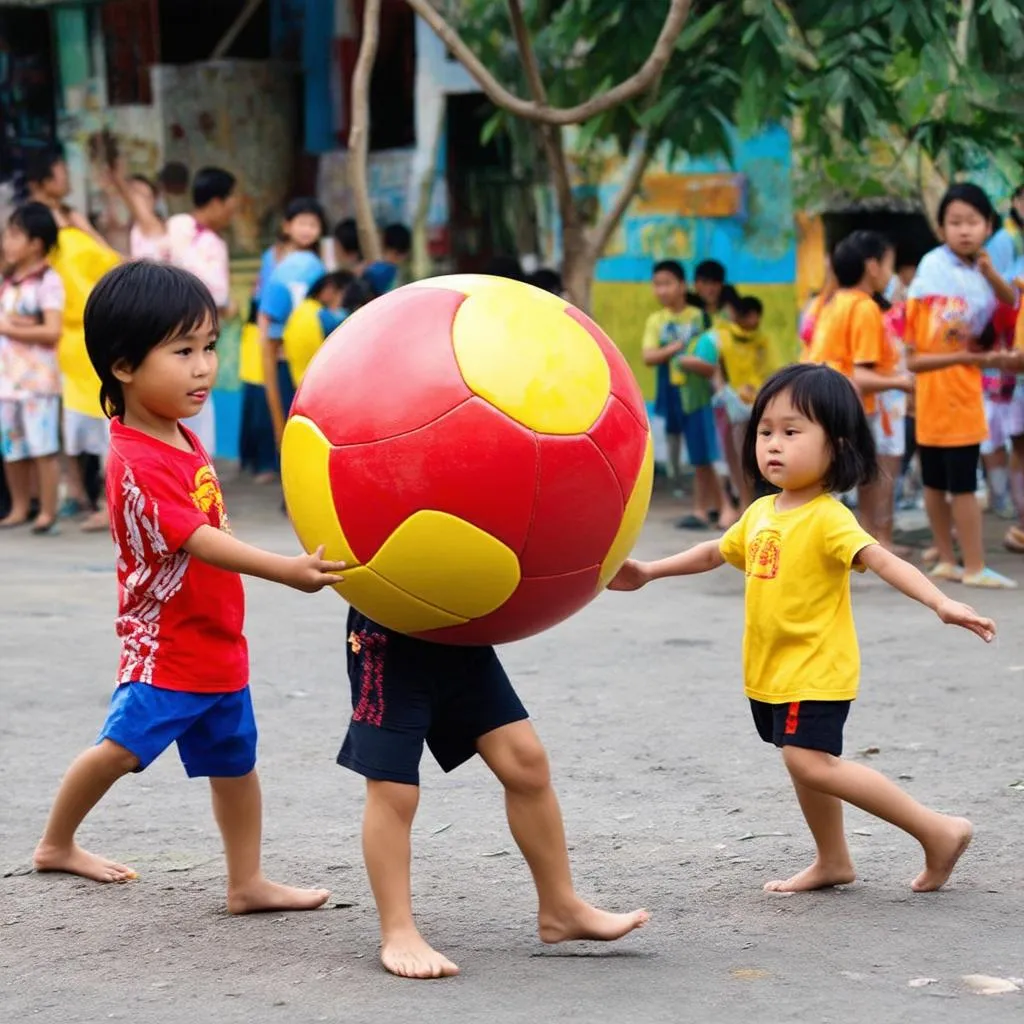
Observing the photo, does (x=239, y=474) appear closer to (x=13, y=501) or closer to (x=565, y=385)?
(x=13, y=501)

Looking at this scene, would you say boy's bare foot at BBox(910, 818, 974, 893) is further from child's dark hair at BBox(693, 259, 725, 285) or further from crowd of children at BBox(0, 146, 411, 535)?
child's dark hair at BBox(693, 259, 725, 285)

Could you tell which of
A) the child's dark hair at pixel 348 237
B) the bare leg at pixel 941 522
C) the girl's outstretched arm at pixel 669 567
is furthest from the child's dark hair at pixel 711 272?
the girl's outstretched arm at pixel 669 567

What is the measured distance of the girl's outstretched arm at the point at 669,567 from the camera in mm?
4512

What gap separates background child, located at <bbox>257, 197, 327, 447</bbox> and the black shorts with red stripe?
312 inches

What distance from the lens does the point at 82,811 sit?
15.1 ft

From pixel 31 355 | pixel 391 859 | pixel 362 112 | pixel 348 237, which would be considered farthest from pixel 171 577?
pixel 348 237

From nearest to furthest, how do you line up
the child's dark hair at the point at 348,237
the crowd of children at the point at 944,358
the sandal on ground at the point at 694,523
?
the crowd of children at the point at 944,358 < the sandal on ground at the point at 694,523 < the child's dark hair at the point at 348,237

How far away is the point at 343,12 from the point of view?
594 inches

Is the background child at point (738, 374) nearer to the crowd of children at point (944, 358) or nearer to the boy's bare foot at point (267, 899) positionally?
the crowd of children at point (944, 358)

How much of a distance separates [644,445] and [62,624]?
4862 millimetres

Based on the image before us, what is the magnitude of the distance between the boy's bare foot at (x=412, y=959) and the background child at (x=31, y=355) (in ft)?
24.8

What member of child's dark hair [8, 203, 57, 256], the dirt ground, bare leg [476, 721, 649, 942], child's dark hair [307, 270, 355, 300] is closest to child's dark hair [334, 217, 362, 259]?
child's dark hair [307, 270, 355, 300]

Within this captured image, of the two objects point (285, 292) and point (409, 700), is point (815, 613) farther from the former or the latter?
point (285, 292)

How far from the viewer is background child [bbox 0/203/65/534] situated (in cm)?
1081
